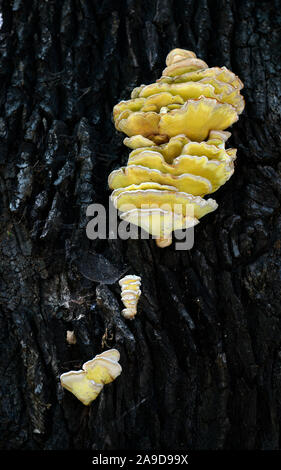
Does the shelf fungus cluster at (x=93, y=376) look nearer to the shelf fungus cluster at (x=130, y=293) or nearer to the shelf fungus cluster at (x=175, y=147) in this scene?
the shelf fungus cluster at (x=130, y=293)

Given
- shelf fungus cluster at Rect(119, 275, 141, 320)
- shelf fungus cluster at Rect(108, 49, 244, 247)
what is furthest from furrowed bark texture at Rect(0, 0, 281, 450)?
shelf fungus cluster at Rect(108, 49, 244, 247)

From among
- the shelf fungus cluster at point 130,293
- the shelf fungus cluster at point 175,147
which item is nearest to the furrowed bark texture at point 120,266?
the shelf fungus cluster at point 130,293

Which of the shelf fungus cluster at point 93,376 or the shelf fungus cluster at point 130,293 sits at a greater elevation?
the shelf fungus cluster at point 130,293

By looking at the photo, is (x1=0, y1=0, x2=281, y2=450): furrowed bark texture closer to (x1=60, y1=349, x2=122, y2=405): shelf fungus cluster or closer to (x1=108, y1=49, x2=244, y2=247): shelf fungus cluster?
(x1=60, y1=349, x2=122, y2=405): shelf fungus cluster

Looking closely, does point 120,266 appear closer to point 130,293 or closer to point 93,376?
point 130,293

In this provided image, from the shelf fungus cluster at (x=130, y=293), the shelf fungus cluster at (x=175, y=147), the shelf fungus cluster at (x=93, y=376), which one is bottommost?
the shelf fungus cluster at (x=93, y=376)

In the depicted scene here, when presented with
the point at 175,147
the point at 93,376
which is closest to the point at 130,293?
the point at 93,376
